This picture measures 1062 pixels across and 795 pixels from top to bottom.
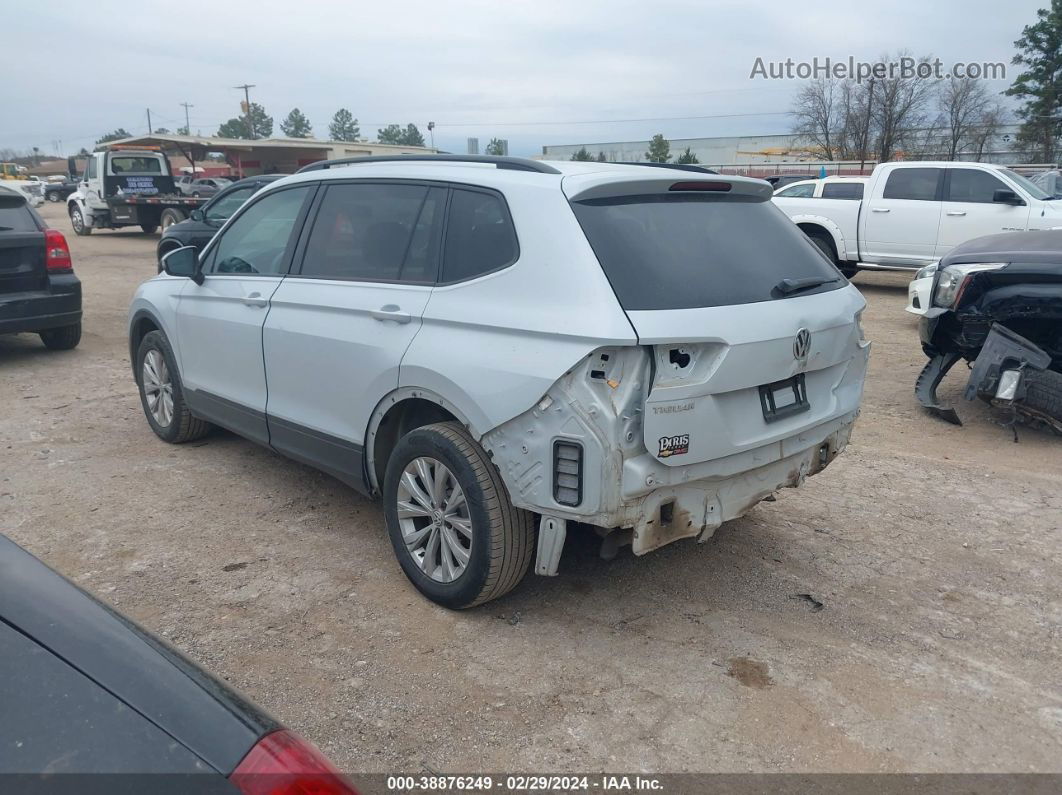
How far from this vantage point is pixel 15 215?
8086 mm

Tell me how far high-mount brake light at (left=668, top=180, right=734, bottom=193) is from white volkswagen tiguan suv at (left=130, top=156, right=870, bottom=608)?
1 centimetres

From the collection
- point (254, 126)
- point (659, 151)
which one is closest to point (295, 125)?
point (254, 126)

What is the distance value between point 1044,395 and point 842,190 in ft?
26.9

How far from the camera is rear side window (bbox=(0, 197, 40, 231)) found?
7.99 m

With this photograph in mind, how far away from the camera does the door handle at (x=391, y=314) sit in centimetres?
370

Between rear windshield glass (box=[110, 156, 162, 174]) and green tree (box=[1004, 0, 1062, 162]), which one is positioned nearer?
rear windshield glass (box=[110, 156, 162, 174])

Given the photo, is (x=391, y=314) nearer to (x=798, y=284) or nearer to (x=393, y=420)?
(x=393, y=420)

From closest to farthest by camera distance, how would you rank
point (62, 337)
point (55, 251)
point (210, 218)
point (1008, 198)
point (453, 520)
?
point (453, 520) → point (55, 251) → point (62, 337) → point (1008, 198) → point (210, 218)

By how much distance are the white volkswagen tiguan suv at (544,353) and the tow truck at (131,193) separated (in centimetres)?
1914

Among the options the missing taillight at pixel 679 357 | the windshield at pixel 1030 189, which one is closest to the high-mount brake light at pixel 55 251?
the missing taillight at pixel 679 357

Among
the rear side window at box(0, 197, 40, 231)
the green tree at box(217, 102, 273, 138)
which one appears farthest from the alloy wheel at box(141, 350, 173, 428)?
the green tree at box(217, 102, 273, 138)

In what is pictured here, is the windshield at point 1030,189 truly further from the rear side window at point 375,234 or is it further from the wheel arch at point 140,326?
the wheel arch at point 140,326

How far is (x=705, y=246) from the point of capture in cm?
350

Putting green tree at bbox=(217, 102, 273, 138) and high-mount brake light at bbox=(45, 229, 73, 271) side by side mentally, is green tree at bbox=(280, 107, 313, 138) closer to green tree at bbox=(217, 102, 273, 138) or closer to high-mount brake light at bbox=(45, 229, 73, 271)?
green tree at bbox=(217, 102, 273, 138)
